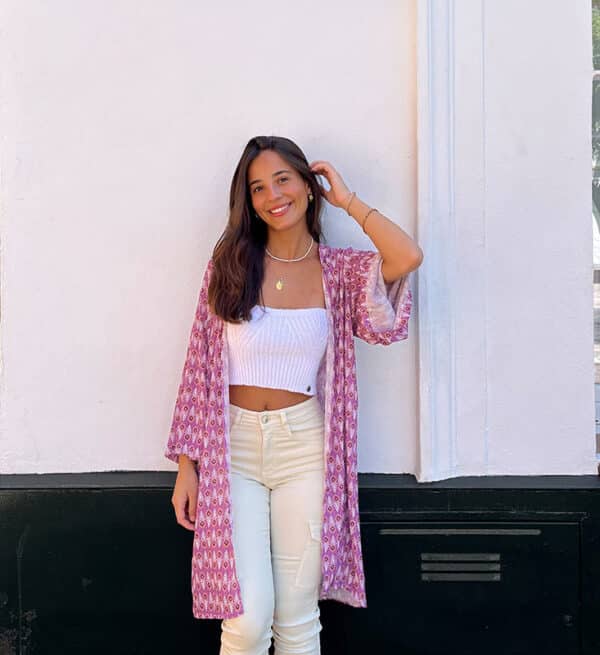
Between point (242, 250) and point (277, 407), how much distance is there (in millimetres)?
520

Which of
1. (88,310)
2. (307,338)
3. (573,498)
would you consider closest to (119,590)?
(88,310)

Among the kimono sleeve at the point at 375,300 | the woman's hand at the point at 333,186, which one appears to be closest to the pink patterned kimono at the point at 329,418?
the kimono sleeve at the point at 375,300

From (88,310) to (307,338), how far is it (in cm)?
92

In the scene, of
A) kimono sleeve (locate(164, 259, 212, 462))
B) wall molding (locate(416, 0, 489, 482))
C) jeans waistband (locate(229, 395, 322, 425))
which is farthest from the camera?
wall molding (locate(416, 0, 489, 482))

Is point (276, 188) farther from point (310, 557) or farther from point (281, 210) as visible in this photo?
point (310, 557)

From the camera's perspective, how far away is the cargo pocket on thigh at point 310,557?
2291 millimetres

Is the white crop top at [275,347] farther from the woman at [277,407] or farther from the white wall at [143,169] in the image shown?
the white wall at [143,169]

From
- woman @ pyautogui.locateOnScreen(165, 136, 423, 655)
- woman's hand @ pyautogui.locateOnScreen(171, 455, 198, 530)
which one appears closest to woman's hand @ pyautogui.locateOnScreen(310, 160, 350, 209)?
woman @ pyautogui.locateOnScreen(165, 136, 423, 655)

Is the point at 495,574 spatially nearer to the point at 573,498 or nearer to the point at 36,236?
the point at 573,498

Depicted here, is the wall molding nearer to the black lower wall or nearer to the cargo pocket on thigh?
the black lower wall

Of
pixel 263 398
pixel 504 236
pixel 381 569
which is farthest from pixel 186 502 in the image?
pixel 504 236

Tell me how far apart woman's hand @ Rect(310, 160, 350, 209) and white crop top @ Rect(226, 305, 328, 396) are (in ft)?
1.22

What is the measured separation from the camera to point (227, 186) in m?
2.68

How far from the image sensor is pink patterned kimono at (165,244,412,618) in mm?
2277
